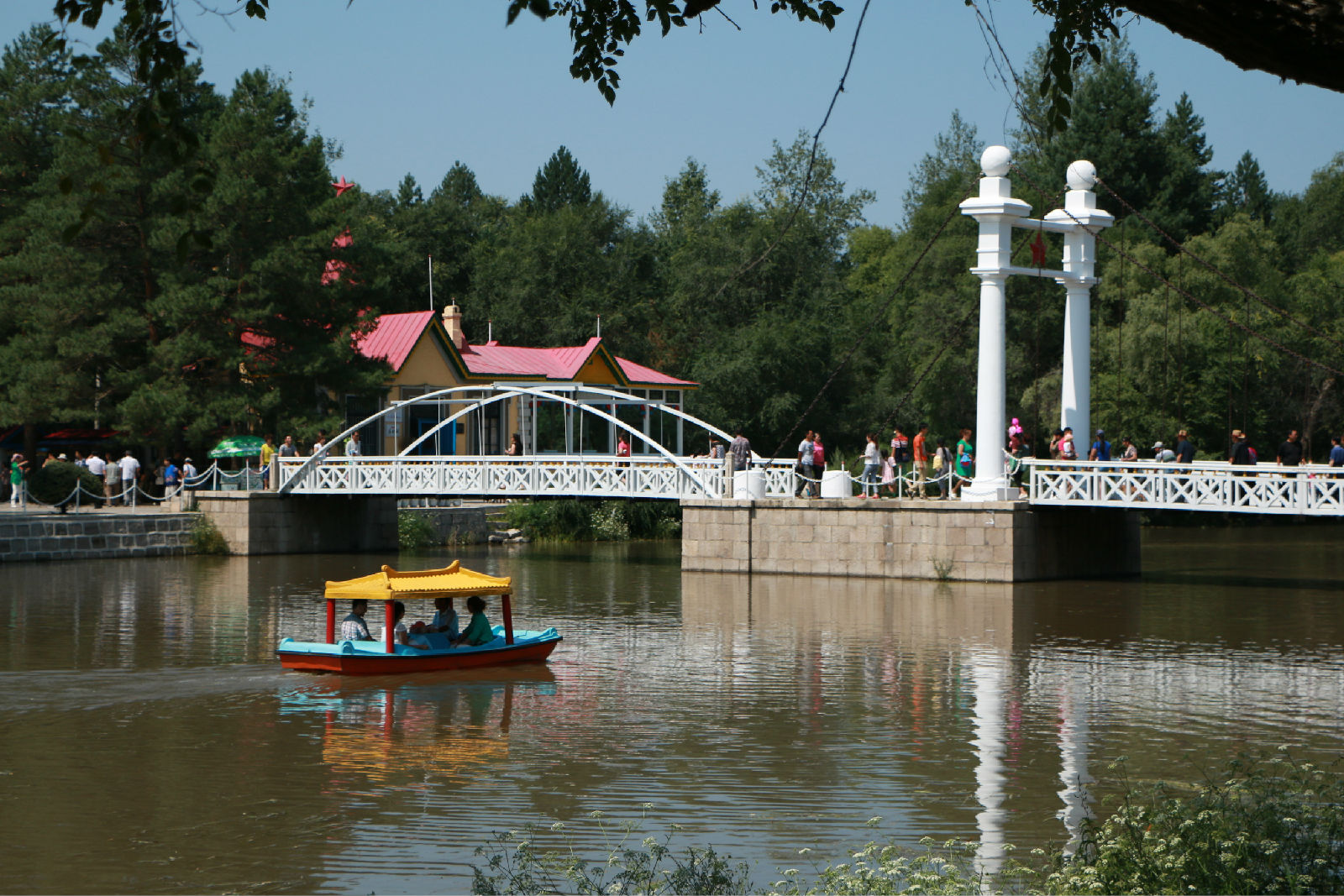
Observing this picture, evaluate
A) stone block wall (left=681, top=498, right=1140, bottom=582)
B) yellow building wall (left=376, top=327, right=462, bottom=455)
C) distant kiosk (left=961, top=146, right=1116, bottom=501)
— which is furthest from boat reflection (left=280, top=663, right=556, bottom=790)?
yellow building wall (left=376, top=327, right=462, bottom=455)

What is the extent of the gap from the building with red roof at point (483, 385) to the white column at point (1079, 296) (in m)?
16.6

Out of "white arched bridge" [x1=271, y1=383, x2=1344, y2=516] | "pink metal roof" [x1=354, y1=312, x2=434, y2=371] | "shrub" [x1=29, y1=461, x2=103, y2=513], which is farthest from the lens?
"pink metal roof" [x1=354, y1=312, x2=434, y2=371]

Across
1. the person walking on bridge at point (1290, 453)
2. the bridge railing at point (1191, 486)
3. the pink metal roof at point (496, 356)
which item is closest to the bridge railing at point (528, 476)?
the bridge railing at point (1191, 486)

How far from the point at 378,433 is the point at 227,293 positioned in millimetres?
8078

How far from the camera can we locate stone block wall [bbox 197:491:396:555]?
38.3 metres

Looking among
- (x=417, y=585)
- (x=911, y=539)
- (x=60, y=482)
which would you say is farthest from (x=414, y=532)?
(x=417, y=585)

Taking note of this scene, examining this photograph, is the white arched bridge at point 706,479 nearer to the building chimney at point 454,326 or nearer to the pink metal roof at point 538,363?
the pink metal roof at point 538,363

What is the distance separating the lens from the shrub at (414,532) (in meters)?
42.2

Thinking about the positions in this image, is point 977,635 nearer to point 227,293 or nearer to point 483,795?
point 483,795

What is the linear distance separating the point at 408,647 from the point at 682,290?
153 ft

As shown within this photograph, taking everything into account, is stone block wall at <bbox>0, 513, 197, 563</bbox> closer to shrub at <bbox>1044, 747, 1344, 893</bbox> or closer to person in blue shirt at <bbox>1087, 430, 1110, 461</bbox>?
person in blue shirt at <bbox>1087, 430, 1110, 461</bbox>

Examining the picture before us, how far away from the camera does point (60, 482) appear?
38.1 m

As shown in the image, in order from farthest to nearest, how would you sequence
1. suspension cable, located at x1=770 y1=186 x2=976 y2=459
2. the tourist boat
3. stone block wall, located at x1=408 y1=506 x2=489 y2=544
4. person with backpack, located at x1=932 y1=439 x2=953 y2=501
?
stone block wall, located at x1=408 y1=506 x2=489 y2=544
suspension cable, located at x1=770 y1=186 x2=976 y2=459
person with backpack, located at x1=932 y1=439 x2=953 y2=501
the tourist boat

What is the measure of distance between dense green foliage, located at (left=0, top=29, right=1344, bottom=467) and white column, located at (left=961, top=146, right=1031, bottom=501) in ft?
7.62
